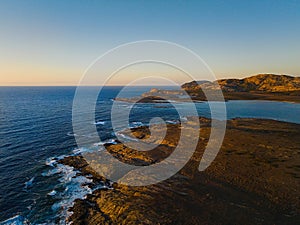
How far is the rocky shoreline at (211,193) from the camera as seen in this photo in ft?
61.7

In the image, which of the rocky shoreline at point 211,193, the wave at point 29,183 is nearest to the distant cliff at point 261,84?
the rocky shoreline at point 211,193

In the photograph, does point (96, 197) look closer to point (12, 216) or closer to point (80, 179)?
point (80, 179)

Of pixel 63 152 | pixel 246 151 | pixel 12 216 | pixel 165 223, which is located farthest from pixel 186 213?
pixel 63 152

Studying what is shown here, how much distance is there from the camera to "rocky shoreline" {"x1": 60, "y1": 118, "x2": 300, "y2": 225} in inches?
741

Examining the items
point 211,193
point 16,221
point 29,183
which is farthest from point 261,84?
point 16,221

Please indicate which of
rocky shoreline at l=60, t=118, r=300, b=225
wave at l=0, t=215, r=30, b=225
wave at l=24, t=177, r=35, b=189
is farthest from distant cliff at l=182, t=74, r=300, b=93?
wave at l=0, t=215, r=30, b=225

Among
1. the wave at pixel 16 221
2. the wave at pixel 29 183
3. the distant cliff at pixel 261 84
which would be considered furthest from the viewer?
the distant cliff at pixel 261 84

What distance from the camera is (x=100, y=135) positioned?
5050cm

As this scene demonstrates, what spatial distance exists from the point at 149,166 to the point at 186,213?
39.1 feet

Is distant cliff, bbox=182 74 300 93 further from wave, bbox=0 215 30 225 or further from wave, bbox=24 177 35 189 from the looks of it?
wave, bbox=0 215 30 225

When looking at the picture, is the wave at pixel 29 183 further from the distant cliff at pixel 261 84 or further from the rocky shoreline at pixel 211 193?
the distant cliff at pixel 261 84

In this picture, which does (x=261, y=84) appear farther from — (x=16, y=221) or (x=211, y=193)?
(x=16, y=221)

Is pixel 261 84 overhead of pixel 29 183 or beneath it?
overhead

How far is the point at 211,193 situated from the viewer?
22984 millimetres
